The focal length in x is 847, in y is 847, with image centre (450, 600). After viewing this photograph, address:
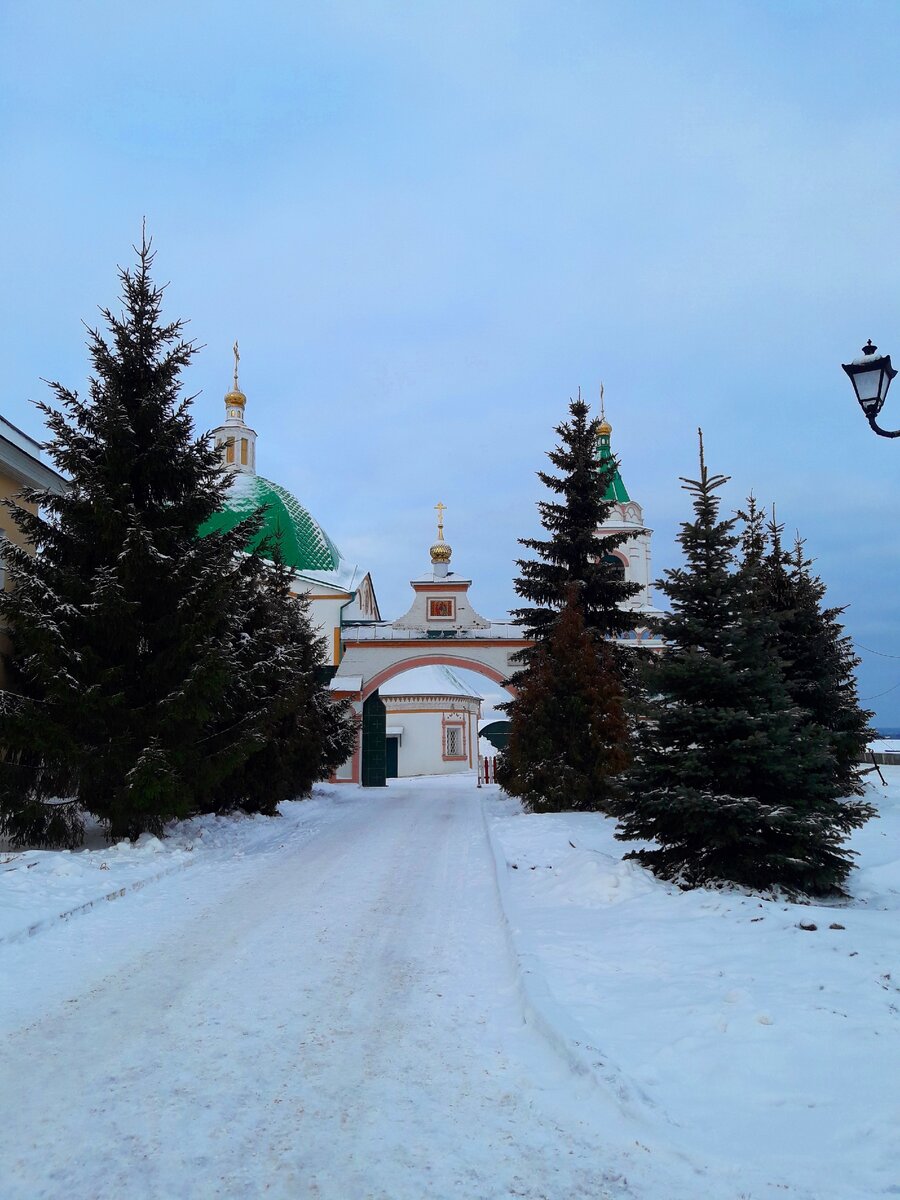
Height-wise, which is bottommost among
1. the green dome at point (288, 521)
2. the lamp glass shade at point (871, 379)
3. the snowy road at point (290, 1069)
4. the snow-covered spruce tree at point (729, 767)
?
the snowy road at point (290, 1069)

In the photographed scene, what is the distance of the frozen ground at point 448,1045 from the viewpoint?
124 inches

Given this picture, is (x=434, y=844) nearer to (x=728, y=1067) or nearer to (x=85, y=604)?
(x=85, y=604)

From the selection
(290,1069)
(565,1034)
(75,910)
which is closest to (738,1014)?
(565,1034)

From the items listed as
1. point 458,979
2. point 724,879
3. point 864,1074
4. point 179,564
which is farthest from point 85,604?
point 864,1074

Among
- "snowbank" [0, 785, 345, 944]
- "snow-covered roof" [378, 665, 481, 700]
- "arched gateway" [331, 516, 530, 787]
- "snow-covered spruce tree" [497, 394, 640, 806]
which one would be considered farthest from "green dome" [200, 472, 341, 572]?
"snowbank" [0, 785, 345, 944]

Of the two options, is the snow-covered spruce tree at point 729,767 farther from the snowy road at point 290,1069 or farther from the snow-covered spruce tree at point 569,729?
the snow-covered spruce tree at point 569,729

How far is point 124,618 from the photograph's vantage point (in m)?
11.1

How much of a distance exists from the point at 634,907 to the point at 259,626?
1049cm

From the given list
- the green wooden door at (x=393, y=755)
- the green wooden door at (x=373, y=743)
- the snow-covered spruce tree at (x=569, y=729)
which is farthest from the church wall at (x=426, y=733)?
the snow-covered spruce tree at (x=569, y=729)

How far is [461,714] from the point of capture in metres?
44.4

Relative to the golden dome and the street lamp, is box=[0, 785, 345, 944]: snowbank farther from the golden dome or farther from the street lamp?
the golden dome

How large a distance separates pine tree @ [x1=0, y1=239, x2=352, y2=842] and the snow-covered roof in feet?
99.9

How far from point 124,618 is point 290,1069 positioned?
8120mm

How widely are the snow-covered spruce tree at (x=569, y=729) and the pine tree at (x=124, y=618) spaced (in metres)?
5.43
